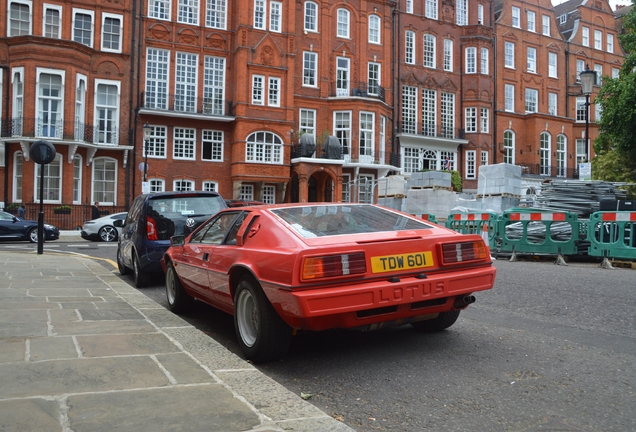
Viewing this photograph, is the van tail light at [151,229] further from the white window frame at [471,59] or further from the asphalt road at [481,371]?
the white window frame at [471,59]

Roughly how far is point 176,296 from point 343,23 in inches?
1328

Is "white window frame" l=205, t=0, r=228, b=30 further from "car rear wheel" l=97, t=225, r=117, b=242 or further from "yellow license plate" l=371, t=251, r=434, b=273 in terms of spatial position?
"yellow license plate" l=371, t=251, r=434, b=273

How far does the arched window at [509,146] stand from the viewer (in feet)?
144

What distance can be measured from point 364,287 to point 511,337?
200 centimetres

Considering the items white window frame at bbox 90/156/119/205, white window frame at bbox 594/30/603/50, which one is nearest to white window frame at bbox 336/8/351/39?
white window frame at bbox 90/156/119/205

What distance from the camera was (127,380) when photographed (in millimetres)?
3652

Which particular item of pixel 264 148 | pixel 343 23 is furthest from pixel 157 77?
pixel 343 23

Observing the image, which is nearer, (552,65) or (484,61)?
(484,61)

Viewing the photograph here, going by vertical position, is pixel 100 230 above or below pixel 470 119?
below

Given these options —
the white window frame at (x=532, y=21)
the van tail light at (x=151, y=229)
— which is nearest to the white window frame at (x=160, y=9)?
the van tail light at (x=151, y=229)

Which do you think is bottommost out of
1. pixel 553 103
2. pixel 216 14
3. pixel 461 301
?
pixel 461 301

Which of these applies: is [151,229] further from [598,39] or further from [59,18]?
[598,39]

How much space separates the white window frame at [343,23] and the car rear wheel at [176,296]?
3276cm

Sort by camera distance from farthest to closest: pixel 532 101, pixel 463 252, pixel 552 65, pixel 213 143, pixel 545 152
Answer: pixel 552 65, pixel 545 152, pixel 532 101, pixel 213 143, pixel 463 252
